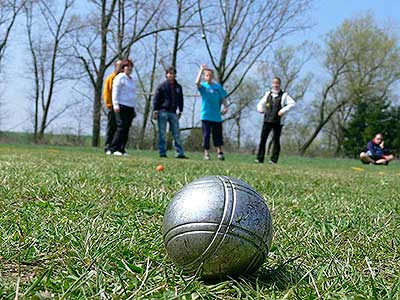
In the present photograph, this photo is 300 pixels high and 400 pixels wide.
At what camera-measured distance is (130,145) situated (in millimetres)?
37250

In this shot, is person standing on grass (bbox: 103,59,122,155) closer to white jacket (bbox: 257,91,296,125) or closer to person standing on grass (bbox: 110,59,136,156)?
person standing on grass (bbox: 110,59,136,156)

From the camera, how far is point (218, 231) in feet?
6.40

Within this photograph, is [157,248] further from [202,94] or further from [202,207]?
[202,94]

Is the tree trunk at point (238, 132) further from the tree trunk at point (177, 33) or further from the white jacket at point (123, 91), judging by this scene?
the white jacket at point (123, 91)

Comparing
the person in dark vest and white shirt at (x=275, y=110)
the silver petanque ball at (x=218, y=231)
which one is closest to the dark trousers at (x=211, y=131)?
the person in dark vest and white shirt at (x=275, y=110)

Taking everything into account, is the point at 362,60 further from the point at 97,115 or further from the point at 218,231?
the point at 218,231

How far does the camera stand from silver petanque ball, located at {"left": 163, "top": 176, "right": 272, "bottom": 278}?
195 cm

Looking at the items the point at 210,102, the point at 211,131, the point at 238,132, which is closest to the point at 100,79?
the point at 238,132

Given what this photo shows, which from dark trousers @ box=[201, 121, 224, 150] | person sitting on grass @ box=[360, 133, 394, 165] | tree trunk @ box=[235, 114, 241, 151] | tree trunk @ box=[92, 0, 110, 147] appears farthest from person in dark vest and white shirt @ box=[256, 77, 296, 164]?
tree trunk @ box=[235, 114, 241, 151]

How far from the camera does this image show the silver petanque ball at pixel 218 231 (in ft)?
6.40

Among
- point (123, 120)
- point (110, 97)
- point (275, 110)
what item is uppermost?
point (110, 97)

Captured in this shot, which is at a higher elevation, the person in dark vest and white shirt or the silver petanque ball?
the person in dark vest and white shirt

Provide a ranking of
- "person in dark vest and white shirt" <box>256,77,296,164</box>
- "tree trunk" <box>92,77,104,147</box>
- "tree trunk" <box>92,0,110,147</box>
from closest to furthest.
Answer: "person in dark vest and white shirt" <box>256,77,296,164</box> → "tree trunk" <box>92,0,110,147</box> → "tree trunk" <box>92,77,104,147</box>

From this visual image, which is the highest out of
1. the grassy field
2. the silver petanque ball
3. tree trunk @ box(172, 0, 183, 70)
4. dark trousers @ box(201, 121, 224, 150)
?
tree trunk @ box(172, 0, 183, 70)
